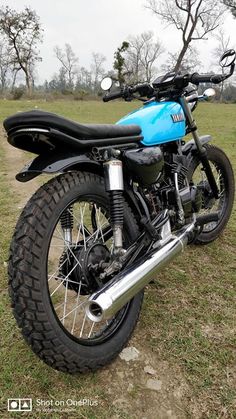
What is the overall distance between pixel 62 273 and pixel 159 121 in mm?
1094

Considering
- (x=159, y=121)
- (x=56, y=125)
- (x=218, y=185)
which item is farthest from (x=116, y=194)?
(x=218, y=185)

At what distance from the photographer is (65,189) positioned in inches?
67.1

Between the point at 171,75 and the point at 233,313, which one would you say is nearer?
the point at 233,313

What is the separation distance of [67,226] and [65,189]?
1.14ft

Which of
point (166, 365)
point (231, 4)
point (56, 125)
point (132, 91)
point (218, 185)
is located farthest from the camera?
point (231, 4)

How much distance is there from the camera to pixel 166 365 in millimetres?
1951

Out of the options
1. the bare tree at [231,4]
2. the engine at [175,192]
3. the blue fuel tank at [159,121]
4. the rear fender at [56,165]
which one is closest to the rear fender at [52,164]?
the rear fender at [56,165]

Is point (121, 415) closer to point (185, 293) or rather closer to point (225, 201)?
point (185, 293)

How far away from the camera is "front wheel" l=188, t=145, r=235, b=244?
311 centimetres

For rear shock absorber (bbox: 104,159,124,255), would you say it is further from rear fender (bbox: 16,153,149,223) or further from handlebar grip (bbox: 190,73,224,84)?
handlebar grip (bbox: 190,73,224,84)

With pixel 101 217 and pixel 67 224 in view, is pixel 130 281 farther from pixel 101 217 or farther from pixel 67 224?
pixel 101 217

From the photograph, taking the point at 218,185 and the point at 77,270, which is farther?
the point at 218,185

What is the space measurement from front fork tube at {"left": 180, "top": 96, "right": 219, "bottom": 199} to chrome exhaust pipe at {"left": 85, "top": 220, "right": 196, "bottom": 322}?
0.85 meters

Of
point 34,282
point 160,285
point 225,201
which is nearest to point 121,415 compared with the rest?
point 34,282
